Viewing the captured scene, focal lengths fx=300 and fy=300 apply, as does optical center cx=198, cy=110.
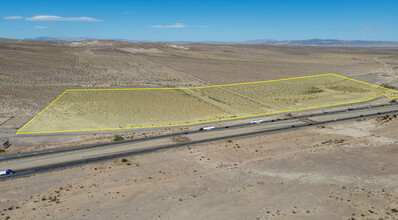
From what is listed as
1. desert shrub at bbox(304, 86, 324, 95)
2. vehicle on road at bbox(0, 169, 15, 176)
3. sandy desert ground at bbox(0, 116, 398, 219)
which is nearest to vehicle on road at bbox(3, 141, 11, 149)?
vehicle on road at bbox(0, 169, 15, 176)

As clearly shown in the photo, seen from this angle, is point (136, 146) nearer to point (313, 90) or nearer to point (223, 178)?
point (223, 178)

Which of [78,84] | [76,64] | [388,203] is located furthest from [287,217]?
[76,64]

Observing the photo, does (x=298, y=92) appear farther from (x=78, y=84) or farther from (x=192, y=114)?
(x=78, y=84)

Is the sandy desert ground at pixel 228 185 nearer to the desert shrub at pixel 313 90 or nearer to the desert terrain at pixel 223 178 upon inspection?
the desert terrain at pixel 223 178

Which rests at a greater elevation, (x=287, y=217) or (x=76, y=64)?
(x=76, y=64)

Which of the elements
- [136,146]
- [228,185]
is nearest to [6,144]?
[136,146]

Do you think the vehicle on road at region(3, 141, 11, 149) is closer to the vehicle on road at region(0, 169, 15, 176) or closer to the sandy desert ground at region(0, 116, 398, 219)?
the vehicle on road at region(0, 169, 15, 176)
